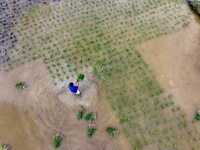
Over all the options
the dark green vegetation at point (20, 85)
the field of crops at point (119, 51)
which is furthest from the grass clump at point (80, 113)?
the dark green vegetation at point (20, 85)

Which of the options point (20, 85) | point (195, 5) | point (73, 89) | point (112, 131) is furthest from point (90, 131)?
point (195, 5)

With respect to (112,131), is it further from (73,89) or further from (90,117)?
(73,89)

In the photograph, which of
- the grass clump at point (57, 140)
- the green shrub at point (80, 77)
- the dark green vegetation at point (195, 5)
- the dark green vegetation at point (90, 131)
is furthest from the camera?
the dark green vegetation at point (195, 5)

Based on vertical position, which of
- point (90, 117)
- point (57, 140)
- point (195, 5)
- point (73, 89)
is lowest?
point (57, 140)

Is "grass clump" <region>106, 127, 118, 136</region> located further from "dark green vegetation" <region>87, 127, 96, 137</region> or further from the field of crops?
"dark green vegetation" <region>87, 127, 96, 137</region>

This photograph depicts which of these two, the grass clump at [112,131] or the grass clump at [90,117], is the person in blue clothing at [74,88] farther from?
the grass clump at [112,131]

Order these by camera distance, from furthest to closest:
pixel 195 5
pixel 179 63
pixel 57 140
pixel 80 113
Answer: pixel 195 5, pixel 179 63, pixel 80 113, pixel 57 140

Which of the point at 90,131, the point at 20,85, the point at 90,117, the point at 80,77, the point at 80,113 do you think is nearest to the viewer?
the point at 90,131
